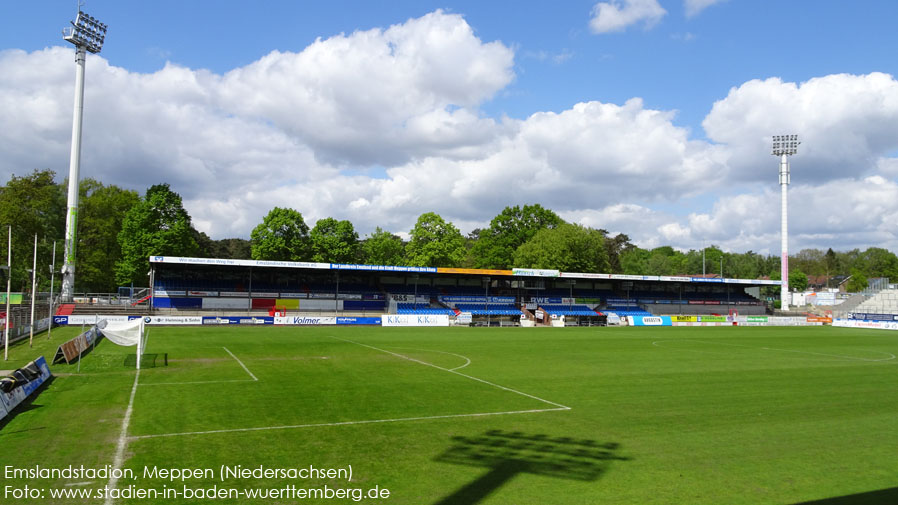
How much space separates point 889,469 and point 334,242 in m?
76.2

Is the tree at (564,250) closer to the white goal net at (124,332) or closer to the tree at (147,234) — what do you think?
the tree at (147,234)

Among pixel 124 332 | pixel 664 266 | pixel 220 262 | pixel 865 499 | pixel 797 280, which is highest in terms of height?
pixel 664 266

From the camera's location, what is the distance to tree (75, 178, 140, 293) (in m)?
71.4

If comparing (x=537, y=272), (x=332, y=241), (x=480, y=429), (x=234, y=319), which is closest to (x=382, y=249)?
(x=332, y=241)

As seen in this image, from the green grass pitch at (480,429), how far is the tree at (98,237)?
→ 2067 inches

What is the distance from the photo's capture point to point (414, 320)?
56.8 m

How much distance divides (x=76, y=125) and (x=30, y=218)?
13137 millimetres

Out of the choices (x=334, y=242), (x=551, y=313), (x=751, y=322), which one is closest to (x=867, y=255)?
(x=751, y=322)

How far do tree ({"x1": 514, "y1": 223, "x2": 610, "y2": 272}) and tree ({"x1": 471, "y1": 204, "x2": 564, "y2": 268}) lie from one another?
5142 mm

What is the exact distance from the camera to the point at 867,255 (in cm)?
15338

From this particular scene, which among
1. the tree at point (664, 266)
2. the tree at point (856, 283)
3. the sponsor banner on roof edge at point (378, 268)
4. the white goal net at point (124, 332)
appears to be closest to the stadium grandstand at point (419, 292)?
the sponsor banner on roof edge at point (378, 268)

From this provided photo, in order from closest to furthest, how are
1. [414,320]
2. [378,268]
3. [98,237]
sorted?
1. [414,320]
2. [378,268]
3. [98,237]

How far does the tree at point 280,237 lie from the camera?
259 ft

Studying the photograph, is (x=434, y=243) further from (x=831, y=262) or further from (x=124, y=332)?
(x=831, y=262)
